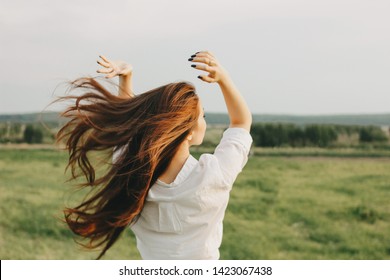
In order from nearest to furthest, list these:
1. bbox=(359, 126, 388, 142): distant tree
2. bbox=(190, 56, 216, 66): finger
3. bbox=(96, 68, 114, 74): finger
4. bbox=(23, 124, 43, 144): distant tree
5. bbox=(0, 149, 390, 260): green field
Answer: bbox=(190, 56, 216, 66): finger, bbox=(96, 68, 114, 74): finger, bbox=(0, 149, 390, 260): green field, bbox=(359, 126, 388, 142): distant tree, bbox=(23, 124, 43, 144): distant tree

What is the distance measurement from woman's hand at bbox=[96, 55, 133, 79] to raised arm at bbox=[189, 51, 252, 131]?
337mm

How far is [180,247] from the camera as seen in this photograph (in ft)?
6.15

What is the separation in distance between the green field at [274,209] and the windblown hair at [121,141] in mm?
5563

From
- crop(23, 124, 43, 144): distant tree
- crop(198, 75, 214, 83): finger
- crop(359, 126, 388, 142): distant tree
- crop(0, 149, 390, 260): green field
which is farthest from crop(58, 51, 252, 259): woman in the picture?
crop(23, 124, 43, 144): distant tree

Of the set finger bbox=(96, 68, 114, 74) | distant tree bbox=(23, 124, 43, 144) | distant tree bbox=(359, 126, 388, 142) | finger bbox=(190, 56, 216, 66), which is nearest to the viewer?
finger bbox=(190, 56, 216, 66)

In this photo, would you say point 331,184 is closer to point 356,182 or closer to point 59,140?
point 356,182

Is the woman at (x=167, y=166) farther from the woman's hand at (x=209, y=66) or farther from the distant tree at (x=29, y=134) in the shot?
the distant tree at (x=29, y=134)

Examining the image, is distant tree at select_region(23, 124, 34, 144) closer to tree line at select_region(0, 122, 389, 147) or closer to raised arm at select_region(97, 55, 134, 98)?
tree line at select_region(0, 122, 389, 147)

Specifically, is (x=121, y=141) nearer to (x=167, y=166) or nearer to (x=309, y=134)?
(x=167, y=166)

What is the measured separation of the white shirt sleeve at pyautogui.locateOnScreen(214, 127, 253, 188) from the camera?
1847 mm

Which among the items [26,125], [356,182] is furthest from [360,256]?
[26,125]

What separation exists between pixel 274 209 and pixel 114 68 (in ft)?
23.7

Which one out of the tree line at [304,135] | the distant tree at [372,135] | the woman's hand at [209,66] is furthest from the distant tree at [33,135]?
the woman's hand at [209,66]

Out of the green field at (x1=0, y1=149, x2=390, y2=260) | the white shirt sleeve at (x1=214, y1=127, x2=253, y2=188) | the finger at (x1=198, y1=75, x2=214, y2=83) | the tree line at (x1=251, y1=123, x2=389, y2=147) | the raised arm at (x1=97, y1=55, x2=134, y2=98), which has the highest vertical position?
the finger at (x1=198, y1=75, x2=214, y2=83)
